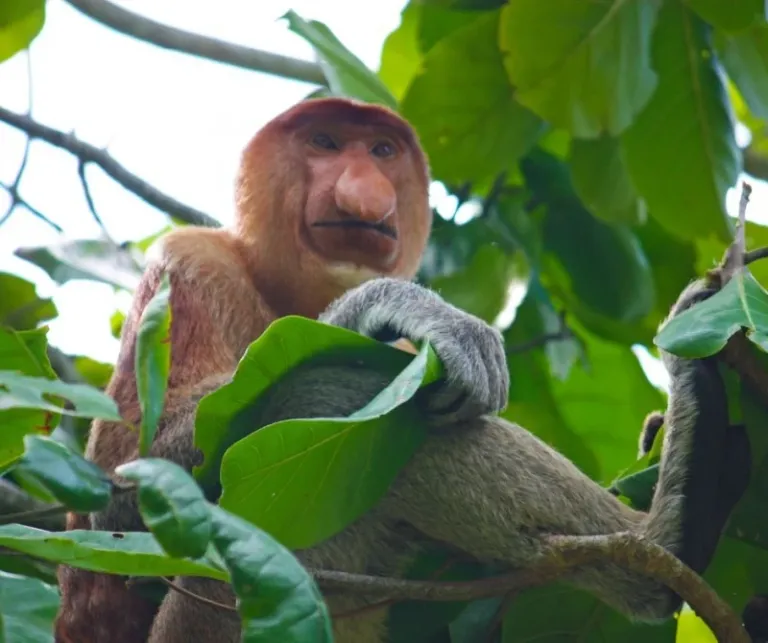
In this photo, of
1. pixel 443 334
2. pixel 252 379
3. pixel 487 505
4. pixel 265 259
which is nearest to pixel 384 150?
pixel 265 259

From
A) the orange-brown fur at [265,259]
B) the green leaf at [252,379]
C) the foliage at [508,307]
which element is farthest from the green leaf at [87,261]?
the green leaf at [252,379]

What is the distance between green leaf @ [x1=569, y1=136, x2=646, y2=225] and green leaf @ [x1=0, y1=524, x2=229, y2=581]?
296 cm

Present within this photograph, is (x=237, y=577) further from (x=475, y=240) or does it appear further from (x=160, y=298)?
(x=475, y=240)

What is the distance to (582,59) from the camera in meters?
4.16

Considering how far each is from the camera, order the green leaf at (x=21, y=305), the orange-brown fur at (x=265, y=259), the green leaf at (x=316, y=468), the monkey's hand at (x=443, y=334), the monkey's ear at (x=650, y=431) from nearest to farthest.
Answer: the green leaf at (x=316, y=468) < the monkey's hand at (x=443, y=334) < the orange-brown fur at (x=265, y=259) < the monkey's ear at (x=650, y=431) < the green leaf at (x=21, y=305)

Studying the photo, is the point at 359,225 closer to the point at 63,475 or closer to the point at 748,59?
→ the point at 748,59

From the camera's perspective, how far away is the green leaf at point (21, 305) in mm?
3988

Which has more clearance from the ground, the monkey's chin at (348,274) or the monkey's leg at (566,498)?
the monkey's chin at (348,274)

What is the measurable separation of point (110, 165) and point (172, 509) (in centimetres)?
324

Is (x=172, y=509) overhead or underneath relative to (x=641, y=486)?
overhead

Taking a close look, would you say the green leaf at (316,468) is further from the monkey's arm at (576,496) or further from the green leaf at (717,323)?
the green leaf at (717,323)

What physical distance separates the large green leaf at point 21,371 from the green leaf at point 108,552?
412 mm

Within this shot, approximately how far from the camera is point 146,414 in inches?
76.2

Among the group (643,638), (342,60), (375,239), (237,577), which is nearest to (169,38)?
(342,60)
